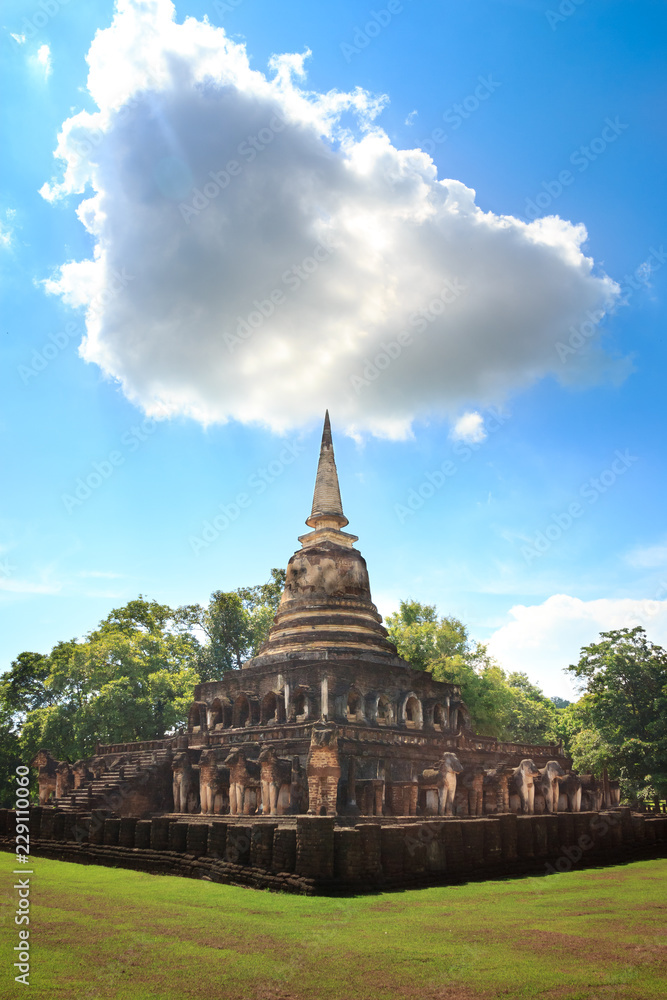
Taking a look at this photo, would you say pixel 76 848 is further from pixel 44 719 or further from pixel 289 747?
pixel 44 719

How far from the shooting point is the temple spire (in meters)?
40.6

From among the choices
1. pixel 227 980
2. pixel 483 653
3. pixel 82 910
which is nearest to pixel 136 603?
pixel 483 653

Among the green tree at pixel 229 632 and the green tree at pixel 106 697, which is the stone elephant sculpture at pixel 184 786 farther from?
the green tree at pixel 229 632

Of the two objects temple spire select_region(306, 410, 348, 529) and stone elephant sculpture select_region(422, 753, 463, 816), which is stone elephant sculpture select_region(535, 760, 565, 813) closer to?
stone elephant sculpture select_region(422, 753, 463, 816)

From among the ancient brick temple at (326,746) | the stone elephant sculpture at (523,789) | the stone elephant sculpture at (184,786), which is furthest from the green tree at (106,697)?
the stone elephant sculpture at (523,789)

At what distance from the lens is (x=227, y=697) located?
3550 cm

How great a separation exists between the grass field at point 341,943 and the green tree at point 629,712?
2636 cm

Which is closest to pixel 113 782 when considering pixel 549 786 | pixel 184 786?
pixel 184 786

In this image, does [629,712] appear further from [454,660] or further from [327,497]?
[327,497]

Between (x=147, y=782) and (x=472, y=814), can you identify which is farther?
(x=147, y=782)

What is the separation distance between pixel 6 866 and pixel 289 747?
10777mm

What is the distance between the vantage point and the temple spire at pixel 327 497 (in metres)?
40.6

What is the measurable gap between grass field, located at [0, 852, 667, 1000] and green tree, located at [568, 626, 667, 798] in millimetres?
26359

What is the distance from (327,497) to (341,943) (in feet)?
103
